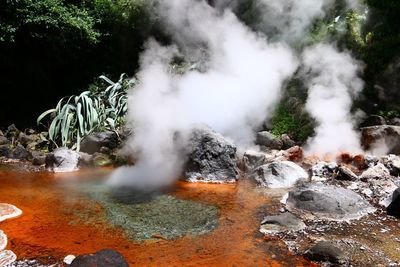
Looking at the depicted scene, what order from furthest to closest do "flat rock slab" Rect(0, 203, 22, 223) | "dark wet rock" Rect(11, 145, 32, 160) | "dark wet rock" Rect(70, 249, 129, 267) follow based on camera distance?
"dark wet rock" Rect(11, 145, 32, 160) < "flat rock slab" Rect(0, 203, 22, 223) < "dark wet rock" Rect(70, 249, 129, 267)

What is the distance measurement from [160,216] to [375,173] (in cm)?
341

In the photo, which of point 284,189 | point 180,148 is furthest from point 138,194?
point 284,189

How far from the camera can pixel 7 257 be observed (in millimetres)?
3422

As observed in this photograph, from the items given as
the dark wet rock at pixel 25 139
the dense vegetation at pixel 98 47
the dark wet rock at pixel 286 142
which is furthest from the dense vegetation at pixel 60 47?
the dark wet rock at pixel 286 142

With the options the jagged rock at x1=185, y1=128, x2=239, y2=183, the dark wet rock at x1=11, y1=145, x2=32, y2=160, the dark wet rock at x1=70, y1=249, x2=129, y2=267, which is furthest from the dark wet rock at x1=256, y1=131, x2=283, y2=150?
the dark wet rock at x1=70, y1=249, x2=129, y2=267

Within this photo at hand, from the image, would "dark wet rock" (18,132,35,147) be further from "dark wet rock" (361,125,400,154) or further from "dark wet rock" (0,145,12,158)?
"dark wet rock" (361,125,400,154)

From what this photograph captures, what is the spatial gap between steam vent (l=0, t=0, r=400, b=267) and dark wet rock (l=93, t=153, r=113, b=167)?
3cm

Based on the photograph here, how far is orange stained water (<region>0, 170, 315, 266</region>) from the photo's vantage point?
3.49 m

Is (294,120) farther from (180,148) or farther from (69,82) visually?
(69,82)

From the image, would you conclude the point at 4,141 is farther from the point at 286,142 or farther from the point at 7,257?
the point at 286,142

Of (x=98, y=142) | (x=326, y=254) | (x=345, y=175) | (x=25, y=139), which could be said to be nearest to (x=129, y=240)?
(x=326, y=254)

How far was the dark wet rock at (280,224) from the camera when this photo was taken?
13.3 ft

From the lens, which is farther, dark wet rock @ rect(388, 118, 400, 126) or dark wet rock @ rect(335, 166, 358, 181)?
dark wet rock @ rect(388, 118, 400, 126)

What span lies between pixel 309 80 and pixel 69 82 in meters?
6.79
